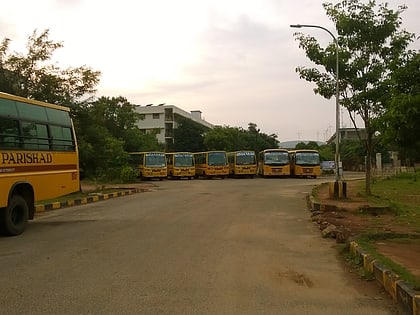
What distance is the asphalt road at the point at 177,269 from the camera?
6062 mm

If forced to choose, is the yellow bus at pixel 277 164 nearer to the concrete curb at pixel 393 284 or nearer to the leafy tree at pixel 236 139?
the leafy tree at pixel 236 139

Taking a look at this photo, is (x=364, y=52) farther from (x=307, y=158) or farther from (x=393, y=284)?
(x=307, y=158)

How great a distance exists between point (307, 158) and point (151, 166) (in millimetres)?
12795

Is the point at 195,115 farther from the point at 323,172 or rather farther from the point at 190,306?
the point at 190,306

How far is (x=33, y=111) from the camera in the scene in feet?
42.3

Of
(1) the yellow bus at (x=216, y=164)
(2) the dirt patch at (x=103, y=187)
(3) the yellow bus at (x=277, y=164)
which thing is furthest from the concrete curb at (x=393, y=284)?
(1) the yellow bus at (x=216, y=164)

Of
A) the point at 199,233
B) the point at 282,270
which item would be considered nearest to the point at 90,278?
the point at 282,270

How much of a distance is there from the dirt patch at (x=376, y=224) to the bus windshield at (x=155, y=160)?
25.9 metres

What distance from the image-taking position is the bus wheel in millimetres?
11602

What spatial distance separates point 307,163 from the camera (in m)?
44.0

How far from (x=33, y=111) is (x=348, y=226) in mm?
7954

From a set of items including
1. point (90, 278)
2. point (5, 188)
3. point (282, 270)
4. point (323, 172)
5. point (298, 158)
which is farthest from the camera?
point (323, 172)

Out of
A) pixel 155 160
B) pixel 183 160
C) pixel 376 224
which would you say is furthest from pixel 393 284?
pixel 183 160

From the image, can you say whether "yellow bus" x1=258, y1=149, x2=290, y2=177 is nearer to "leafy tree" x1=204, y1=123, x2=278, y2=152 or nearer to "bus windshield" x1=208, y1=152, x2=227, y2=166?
"bus windshield" x1=208, y1=152, x2=227, y2=166
